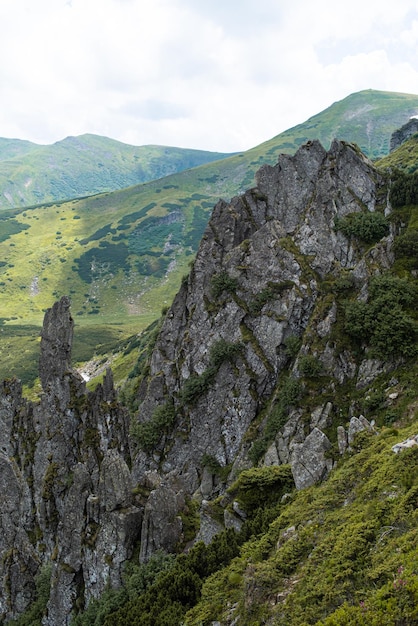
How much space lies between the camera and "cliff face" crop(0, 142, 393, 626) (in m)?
28.8

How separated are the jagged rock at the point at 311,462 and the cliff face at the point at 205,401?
8 centimetres

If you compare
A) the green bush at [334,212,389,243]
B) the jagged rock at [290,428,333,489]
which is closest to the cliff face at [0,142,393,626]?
the jagged rock at [290,428,333,489]

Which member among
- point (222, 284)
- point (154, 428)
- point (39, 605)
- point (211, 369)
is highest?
point (222, 284)

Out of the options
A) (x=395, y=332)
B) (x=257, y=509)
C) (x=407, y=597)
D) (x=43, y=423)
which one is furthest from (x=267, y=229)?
(x=407, y=597)

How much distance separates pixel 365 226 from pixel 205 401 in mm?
31853

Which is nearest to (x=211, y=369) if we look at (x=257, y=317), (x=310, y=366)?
(x=257, y=317)

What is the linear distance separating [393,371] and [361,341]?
17.7ft

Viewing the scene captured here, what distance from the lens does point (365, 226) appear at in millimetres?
55406

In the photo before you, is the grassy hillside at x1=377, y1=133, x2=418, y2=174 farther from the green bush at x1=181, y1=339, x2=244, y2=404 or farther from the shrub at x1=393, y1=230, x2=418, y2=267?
the green bush at x1=181, y1=339, x2=244, y2=404

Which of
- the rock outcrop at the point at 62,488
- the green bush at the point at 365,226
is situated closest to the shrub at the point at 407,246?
the green bush at the point at 365,226

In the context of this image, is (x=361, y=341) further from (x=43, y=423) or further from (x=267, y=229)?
(x=43, y=423)

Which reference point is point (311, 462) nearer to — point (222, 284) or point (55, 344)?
point (55, 344)

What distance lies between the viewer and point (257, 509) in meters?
23.2

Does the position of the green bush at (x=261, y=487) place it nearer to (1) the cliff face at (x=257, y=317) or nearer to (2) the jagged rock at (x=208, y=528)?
(2) the jagged rock at (x=208, y=528)
